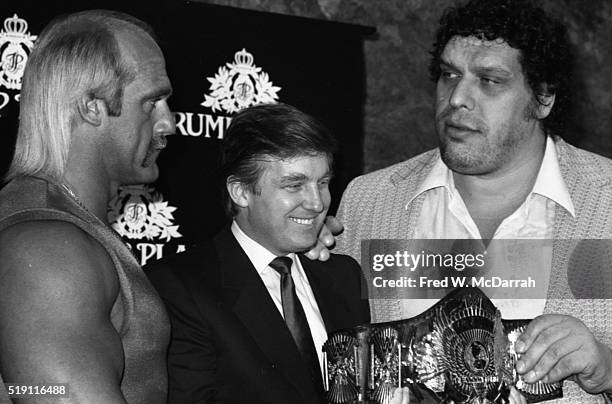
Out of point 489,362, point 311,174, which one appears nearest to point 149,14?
point 311,174

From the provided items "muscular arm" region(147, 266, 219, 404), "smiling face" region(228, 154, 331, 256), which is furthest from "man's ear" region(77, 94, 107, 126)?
"smiling face" region(228, 154, 331, 256)

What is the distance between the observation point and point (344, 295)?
7.79 ft

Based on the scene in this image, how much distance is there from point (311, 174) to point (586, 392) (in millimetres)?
944

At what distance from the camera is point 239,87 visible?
10.5ft

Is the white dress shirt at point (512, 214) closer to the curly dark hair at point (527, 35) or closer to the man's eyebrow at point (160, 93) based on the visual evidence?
the curly dark hair at point (527, 35)

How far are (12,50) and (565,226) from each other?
71.5 inches

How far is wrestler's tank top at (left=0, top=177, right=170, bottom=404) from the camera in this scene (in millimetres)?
1532

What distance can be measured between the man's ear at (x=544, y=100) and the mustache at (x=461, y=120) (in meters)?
0.25

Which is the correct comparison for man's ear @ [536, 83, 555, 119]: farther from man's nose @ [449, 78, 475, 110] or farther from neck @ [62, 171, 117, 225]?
neck @ [62, 171, 117, 225]

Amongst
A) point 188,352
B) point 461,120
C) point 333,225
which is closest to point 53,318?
point 188,352

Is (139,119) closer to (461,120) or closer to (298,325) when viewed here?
(298,325)

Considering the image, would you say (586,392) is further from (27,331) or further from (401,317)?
(27,331)

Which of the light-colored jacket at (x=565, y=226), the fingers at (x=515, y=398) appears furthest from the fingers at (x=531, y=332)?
the light-colored jacket at (x=565, y=226)

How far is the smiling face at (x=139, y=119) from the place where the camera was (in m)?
1.73
